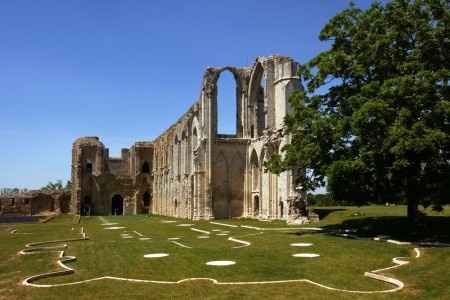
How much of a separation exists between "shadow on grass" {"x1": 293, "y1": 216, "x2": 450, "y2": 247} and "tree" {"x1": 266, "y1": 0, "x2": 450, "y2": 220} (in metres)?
1.07

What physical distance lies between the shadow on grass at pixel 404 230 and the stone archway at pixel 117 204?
5168cm

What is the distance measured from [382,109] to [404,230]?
20.1 ft

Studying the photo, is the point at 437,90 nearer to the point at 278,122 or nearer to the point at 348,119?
the point at 348,119

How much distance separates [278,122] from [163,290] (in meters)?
25.3

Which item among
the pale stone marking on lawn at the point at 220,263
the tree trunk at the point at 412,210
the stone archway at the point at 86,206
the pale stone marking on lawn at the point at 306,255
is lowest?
the stone archway at the point at 86,206

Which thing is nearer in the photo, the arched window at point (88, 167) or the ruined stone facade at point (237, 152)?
the ruined stone facade at point (237, 152)

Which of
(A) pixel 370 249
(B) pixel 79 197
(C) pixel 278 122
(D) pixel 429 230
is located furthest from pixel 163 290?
(B) pixel 79 197

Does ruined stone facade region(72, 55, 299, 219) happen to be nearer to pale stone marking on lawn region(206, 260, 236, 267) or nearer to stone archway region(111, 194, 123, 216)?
pale stone marking on lawn region(206, 260, 236, 267)

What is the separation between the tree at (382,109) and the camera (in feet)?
51.8

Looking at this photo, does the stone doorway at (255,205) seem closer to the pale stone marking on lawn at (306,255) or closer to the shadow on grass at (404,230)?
the shadow on grass at (404,230)

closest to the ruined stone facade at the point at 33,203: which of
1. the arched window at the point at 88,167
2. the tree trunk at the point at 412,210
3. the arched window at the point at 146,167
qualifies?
the arched window at the point at 88,167

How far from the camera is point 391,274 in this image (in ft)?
33.1

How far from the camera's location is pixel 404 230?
752 inches

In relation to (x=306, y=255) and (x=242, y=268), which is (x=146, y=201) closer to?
(x=306, y=255)
